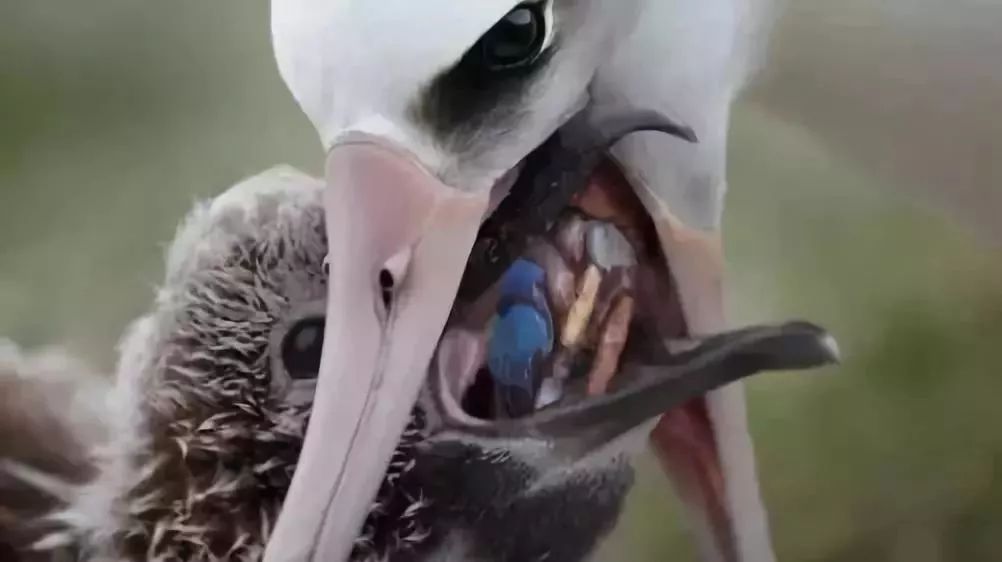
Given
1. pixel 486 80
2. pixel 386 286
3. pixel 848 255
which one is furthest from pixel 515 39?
pixel 848 255

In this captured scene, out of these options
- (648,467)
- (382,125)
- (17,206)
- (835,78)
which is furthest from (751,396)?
(17,206)

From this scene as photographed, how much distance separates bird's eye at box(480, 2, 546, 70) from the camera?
2.65 feet

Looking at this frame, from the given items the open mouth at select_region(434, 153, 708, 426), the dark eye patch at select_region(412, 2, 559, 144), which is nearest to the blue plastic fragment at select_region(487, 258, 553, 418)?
the open mouth at select_region(434, 153, 708, 426)

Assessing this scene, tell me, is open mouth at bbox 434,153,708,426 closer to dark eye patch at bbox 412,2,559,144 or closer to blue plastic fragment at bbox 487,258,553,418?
blue plastic fragment at bbox 487,258,553,418

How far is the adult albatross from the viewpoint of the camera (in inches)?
33.1

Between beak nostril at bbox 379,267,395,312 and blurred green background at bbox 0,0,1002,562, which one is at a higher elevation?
beak nostril at bbox 379,267,395,312

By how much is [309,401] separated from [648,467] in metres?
0.29

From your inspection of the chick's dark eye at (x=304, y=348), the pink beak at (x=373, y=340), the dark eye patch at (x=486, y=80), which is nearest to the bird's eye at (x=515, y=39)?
the dark eye patch at (x=486, y=80)

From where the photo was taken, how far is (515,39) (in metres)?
0.81

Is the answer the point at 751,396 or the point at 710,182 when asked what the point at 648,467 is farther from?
the point at 710,182

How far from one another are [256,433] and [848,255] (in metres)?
0.51

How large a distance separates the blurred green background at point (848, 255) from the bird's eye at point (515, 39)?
169 mm

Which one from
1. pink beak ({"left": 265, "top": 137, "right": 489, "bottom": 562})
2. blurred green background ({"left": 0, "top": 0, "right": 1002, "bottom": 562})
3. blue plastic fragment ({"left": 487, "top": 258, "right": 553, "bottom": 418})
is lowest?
blurred green background ({"left": 0, "top": 0, "right": 1002, "bottom": 562})

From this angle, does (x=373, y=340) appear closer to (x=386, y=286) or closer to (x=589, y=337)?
(x=386, y=286)
